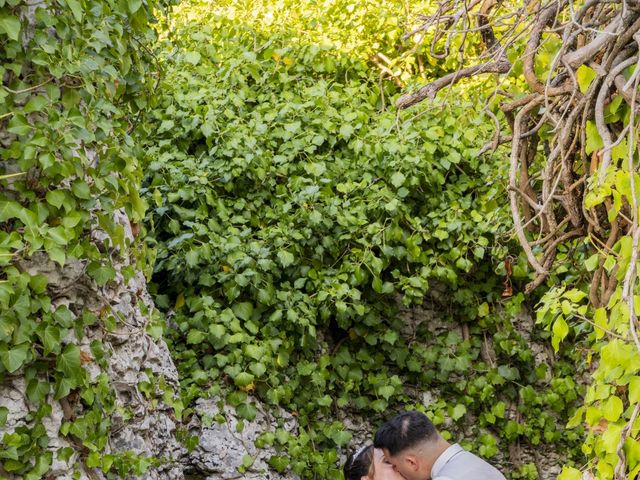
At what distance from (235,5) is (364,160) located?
6.95 feet

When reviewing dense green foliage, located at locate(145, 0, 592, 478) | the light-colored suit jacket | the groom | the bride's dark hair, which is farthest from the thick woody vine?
dense green foliage, located at locate(145, 0, 592, 478)

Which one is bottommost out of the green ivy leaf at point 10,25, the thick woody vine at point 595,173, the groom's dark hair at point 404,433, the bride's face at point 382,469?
the bride's face at point 382,469

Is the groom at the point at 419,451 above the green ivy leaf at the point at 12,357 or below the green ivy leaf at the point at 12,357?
below

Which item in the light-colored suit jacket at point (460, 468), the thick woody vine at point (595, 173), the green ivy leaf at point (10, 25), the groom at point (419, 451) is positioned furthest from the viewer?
the groom at point (419, 451)

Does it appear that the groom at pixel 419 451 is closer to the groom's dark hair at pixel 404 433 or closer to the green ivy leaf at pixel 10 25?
the groom's dark hair at pixel 404 433

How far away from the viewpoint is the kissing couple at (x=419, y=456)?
3.54 meters

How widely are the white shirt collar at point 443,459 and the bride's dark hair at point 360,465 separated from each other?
1.89ft

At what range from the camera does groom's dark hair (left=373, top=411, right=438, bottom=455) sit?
3.76m

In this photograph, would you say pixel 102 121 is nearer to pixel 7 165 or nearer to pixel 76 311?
pixel 7 165

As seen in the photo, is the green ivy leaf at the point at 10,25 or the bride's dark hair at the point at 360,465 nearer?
the green ivy leaf at the point at 10,25

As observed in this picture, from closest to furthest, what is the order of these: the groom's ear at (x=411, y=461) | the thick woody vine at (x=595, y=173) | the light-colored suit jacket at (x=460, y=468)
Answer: the thick woody vine at (x=595, y=173)
the light-colored suit jacket at (x=460, y=468)
the groom's ear at (x=411, y=461)

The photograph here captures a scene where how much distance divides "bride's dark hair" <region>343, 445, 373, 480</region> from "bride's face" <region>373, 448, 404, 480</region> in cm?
22

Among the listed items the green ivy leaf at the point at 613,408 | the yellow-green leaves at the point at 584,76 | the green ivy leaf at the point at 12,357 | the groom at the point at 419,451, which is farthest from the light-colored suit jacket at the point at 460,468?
the green ivy leaf at the point at 12,357

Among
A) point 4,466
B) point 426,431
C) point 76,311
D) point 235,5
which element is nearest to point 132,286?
point 76,311
